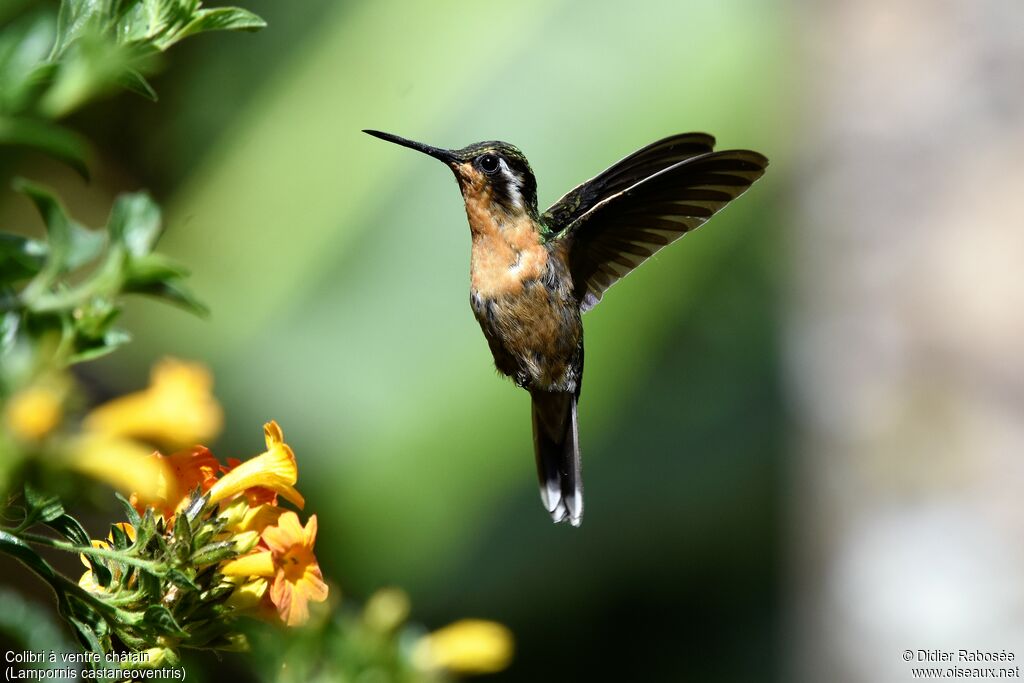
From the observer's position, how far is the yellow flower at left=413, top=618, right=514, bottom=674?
2.80 feet

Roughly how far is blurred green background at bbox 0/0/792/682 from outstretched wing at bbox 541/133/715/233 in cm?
240

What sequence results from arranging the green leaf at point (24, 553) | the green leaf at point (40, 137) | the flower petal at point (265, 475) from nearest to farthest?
the green leaf at point (40, 137)
the green leaf at point (24, 553)
the flower petal at point (265, 475)

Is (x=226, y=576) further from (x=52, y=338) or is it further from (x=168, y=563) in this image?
(x=52, y=338)

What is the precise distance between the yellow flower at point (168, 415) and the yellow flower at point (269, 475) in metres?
0.29

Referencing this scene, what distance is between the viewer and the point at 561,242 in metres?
1.66

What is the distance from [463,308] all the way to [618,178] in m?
2.66

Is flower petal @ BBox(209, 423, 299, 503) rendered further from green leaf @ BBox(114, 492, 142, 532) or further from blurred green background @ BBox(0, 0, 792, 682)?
blurred green background @ BBox(0, 0, 792, 682)

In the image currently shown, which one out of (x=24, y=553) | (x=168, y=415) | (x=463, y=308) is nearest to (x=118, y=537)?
(x=24, y=553)

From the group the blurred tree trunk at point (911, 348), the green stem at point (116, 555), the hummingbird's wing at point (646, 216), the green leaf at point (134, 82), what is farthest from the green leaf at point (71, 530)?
the blurred tree trunk at point (911, 348)

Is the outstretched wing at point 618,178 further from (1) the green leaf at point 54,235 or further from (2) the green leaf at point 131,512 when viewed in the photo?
(1) the green leaf at point 54,235

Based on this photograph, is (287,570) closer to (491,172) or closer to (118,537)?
(118,537)

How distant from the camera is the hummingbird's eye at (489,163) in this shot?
1.51 m

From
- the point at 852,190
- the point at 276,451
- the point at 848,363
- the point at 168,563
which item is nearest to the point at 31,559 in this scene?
the point at 168,563

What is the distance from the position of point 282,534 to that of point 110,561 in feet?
0.46
